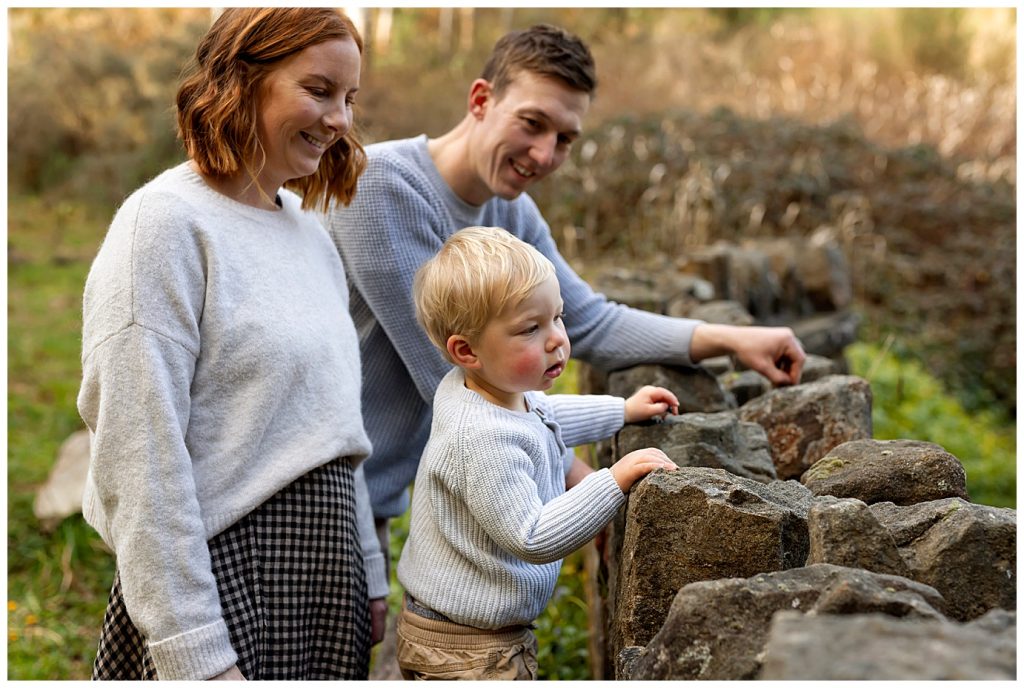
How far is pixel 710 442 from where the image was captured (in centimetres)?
227

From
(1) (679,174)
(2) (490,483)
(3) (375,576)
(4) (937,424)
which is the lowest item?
(4) (937,424)

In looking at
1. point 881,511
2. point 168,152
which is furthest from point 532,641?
point 168,152

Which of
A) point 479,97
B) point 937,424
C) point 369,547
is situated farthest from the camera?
point 937,424

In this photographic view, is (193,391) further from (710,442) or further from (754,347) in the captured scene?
(754,347)

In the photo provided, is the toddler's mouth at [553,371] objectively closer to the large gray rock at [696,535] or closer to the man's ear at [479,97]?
the large gray rock at [696,535]

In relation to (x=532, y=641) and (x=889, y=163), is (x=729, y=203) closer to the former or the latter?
(x=889, y=163)

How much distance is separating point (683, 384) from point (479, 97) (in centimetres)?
98

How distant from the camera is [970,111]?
38.0 ft

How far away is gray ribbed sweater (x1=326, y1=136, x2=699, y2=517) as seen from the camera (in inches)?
100

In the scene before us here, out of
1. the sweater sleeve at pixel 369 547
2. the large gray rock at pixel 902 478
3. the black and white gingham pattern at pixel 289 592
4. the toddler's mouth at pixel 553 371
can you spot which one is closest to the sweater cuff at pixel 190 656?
the black and white gingham pattern at pixel 289 592

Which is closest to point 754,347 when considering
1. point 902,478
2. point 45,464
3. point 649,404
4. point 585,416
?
point 649,404

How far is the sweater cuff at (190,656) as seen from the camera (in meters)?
1.85

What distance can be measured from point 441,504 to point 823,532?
0.74m

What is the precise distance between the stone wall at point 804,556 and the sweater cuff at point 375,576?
0.54 metres
